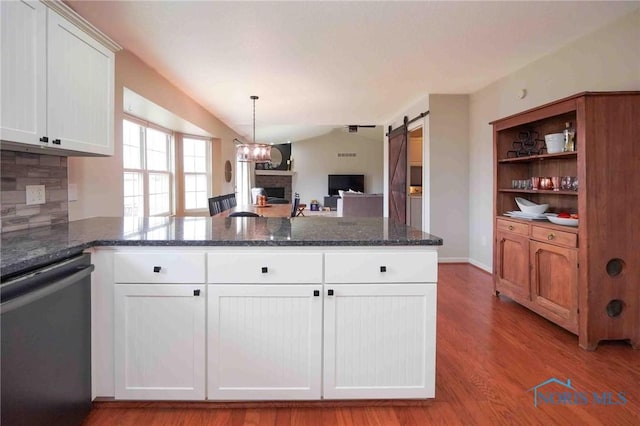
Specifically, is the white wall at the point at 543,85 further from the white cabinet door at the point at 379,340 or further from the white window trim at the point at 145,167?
the white window trim at the point at 145,167

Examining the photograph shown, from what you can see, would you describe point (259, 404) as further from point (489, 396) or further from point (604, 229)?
point (604, 229)

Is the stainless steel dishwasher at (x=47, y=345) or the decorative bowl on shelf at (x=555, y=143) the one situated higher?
the decorative bowl on shelf at (x=555, y=143)

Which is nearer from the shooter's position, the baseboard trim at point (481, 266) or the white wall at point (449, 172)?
the baseboard trim at point (481, 266)

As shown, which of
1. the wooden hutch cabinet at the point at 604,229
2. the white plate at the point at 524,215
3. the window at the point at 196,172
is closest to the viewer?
the wooden hutch cabinet at the point at 604,229

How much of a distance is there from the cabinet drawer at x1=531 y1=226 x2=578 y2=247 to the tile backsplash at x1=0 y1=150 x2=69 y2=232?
3347mm

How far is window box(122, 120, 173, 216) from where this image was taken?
4.24 m

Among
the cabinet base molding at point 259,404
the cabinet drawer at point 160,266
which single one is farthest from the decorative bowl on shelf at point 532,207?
the cabinet drawer at point 160,266

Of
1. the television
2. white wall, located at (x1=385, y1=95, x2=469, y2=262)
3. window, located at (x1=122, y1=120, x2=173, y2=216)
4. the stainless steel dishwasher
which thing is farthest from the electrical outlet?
the television

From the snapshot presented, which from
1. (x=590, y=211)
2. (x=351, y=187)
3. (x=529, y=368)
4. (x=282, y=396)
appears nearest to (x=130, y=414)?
(x=282, y=396)

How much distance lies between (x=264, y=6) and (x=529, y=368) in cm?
286

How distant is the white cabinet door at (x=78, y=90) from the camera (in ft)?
5.70

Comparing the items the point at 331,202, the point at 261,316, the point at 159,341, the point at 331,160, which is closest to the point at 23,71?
the point at 159,341

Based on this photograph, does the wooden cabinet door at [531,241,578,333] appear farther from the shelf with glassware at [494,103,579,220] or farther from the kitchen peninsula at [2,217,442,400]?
the kitchen peninsula at [2,217,442,400]

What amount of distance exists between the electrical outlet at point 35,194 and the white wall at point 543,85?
12.9ft
